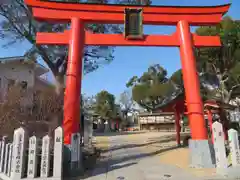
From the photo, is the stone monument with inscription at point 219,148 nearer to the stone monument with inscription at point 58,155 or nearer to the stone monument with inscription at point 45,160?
the stone monument with inscription at point 58,155

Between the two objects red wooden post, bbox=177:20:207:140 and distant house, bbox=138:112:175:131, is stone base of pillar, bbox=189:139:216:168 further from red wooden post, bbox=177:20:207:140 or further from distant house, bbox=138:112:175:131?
distant house, bbox=138:112:175:131

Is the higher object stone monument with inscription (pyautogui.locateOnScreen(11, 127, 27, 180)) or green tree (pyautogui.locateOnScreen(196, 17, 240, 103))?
green tree (pyautogui.locateOnScreen(196, 17, 240, 103))

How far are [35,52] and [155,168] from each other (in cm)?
1201

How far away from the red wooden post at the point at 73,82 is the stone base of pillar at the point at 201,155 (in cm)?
429

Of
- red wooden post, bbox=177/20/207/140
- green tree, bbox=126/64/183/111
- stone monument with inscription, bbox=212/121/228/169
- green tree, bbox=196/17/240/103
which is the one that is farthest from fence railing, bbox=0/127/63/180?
green tree, bbox=126/64/183/111

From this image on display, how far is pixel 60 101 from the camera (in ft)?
39.5

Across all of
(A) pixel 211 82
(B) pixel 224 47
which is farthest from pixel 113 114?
(B) pixel 224 47

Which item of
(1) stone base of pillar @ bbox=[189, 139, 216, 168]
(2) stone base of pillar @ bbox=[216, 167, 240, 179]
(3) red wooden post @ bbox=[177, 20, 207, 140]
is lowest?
(2) stone base of pillar @ bbox=[216, 167, 240, 179]

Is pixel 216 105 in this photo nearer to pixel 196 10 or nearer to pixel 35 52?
pixel 196 10

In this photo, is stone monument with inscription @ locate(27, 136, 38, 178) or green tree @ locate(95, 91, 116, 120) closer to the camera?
stone monument with inscription @ locate(27, 136, 38, 178)

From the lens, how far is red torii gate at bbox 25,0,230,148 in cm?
788

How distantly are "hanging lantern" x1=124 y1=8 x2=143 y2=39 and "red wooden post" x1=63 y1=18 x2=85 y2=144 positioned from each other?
1914mm

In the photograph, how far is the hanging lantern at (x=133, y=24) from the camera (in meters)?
8.95

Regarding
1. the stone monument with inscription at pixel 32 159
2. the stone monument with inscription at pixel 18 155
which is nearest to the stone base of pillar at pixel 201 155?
the stone monument with inscription at pixel 32 159
